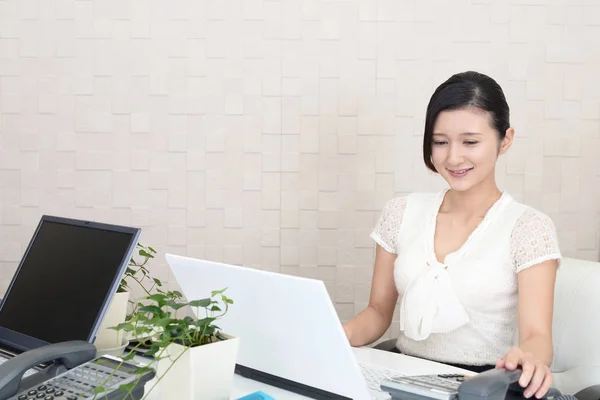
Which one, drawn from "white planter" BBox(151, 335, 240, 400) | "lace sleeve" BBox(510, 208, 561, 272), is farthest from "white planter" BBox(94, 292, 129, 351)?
"lace sleeve" BBox(510, 208, 561, 272)

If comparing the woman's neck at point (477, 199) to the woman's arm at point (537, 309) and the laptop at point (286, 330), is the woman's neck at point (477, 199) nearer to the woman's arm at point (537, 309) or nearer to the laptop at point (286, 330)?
the woman's arm at point (537, 309)

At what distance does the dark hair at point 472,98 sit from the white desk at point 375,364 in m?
0.70

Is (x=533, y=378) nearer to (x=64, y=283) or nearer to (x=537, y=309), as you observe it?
(x=537, y=309)

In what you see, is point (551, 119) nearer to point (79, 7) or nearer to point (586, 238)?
point (586, 238)

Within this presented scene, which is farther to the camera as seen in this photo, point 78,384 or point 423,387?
point 78,384

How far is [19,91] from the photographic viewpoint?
2.68m

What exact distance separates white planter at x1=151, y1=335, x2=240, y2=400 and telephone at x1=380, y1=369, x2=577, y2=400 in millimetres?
324

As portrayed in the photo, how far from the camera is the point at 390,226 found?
214 centimetres

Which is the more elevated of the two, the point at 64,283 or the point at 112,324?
the point at 64,283

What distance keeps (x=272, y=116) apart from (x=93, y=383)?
1.59 m

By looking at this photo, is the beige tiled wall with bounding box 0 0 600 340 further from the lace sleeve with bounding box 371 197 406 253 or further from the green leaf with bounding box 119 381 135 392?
the green leaf with bounding box 119 381 135 392

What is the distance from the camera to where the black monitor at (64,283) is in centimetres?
141

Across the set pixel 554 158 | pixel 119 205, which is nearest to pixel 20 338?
pixel 119 205

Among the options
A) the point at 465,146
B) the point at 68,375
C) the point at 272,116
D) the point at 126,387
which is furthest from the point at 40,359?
the point at 272,116
